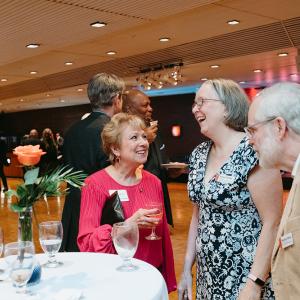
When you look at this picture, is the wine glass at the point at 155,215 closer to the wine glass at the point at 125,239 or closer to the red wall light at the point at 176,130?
the wine glass at the point at 125,239

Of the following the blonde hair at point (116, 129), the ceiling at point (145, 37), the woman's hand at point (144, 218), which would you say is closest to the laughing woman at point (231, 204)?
the woman's hand at point (144, 218)

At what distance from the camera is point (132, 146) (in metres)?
2.53

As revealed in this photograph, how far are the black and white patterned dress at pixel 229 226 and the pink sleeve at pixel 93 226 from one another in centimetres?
46

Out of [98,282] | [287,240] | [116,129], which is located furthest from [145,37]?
[287,240]

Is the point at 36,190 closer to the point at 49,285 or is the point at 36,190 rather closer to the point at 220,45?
the point at 49,285

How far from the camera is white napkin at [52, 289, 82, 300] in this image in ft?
5.19

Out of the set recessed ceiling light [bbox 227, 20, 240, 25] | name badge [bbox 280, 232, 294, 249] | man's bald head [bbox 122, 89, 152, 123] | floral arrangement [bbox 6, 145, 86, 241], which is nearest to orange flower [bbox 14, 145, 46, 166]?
floral arrangement [bbox 6, 145, 86, 241]

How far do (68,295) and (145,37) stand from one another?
19.7ft

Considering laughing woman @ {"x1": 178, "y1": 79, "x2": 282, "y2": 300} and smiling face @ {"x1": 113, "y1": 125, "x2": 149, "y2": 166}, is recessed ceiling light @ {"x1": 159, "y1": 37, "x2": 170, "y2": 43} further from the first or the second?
laughing woman @ {"x1": 178, "y1": 79, "x2": 282, "y2": 300}

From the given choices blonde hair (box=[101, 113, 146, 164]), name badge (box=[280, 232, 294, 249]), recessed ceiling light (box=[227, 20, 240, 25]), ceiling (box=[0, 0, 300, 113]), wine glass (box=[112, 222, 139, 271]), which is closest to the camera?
name badge (box=[280, 232, 294, 249])

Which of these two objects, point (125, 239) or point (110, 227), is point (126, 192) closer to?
point (110, 227)

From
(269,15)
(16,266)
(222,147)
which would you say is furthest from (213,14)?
(16,266)

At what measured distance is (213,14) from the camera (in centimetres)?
580

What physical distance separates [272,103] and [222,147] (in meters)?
0.68
